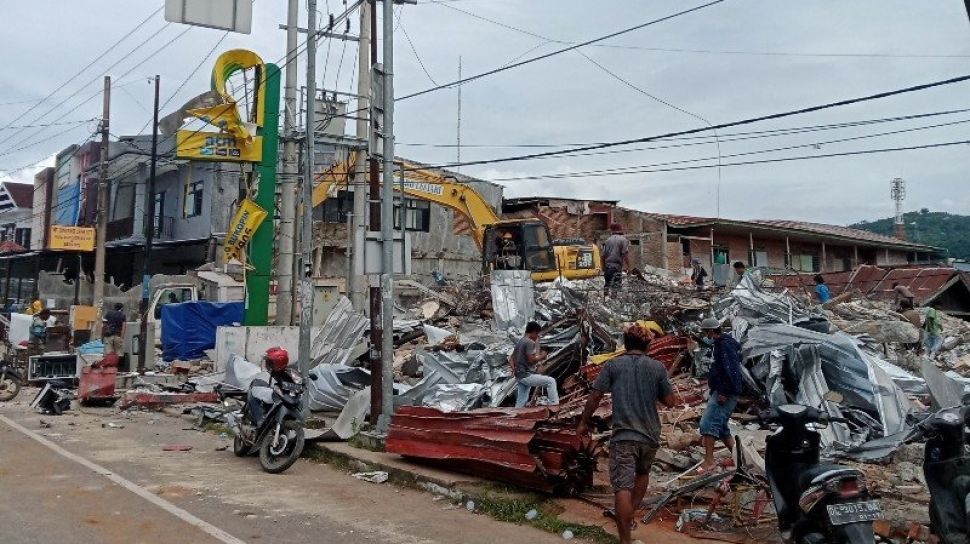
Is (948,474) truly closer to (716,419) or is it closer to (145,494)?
(716,419)

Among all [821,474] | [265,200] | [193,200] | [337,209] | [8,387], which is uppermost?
[193,200]

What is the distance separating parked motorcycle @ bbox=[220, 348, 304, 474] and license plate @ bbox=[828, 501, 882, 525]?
7002 mm

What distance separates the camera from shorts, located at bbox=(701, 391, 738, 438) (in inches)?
351

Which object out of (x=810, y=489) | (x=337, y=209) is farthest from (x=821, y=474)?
(x=337, y=209)

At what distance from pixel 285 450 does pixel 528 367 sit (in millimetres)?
3385

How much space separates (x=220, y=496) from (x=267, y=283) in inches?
490

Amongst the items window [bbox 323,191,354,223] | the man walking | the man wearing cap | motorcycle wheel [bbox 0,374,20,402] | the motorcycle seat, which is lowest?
motorcycle wheel [bbox 0,374,20,402]

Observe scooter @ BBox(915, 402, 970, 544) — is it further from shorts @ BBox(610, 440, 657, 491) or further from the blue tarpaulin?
the blue tarpaulin

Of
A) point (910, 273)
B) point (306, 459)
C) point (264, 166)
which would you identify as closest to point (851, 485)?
point (306, 459)

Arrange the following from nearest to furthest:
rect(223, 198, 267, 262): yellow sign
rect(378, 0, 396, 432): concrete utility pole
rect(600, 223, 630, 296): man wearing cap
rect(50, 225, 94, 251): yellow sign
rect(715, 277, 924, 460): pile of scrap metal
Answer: rect(715, 277, 924, 460): pile of scrap metal < rect(378, 0, 396, 432): concrete utility pole < rect(600, 223, 630, 296): man wearing cap < rect(223, 198, 267, 262): yellow sign < rect(50, 225, 94, 251): yellow sign

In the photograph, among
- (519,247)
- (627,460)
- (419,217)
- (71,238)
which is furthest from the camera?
(419,217)

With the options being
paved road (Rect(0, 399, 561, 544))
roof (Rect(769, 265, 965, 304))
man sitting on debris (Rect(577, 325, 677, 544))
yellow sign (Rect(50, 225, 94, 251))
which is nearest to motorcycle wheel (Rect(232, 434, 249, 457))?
paved road (Rect(0, 399, 561, 544))

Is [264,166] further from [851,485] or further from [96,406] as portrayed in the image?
[851,485]

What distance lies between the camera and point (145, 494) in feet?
29.4
